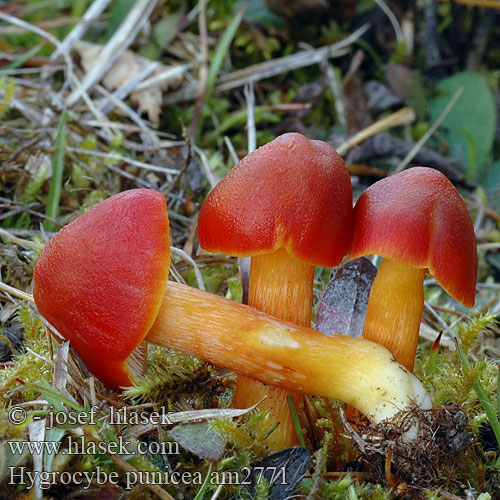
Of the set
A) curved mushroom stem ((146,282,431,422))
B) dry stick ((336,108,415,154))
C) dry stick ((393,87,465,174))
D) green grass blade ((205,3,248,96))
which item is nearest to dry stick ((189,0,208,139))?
green grass blade ((205,3,248,96))

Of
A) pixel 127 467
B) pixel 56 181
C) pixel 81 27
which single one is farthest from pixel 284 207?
pixel 81 27

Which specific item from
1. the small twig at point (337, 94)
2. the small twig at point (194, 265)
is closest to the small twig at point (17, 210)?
the small twig at point (194, 265)

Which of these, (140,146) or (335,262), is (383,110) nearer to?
(140,146)

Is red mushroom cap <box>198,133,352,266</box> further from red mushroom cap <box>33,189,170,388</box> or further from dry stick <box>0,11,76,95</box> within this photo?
dry stick <box>0,11,76,95</box>

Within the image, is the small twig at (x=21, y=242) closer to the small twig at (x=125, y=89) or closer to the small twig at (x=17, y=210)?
the small twig at (x=17, y=210)

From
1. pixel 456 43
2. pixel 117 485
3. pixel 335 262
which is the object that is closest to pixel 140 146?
pixel 335 262
